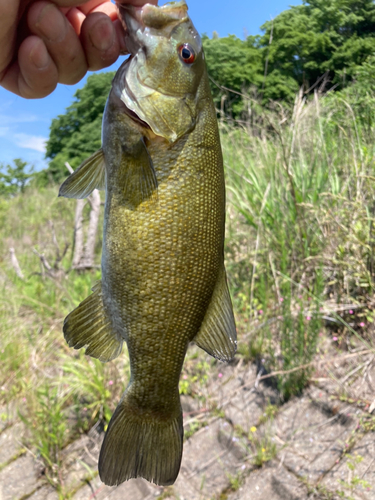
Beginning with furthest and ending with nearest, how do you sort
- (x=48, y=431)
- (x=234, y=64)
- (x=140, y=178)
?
1. (x=234, y=64)
2. (x=48, y=431)
3. (x=140, y=178)

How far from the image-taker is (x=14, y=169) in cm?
2105

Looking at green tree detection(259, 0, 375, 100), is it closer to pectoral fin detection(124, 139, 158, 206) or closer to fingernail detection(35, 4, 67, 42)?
fingernail detection(35, 4, 67, 42)

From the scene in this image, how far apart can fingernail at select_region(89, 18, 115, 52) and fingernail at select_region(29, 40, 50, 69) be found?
0.22 metres

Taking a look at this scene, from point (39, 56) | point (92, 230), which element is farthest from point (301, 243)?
point (92, 230)

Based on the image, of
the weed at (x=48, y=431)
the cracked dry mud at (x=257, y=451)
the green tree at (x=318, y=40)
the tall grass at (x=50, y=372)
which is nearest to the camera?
the cracked dry mud at (x=257, y=451)

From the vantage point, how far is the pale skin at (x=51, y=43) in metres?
1.50

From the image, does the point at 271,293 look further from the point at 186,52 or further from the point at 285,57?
the point at 285,57

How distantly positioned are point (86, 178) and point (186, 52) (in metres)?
0.54

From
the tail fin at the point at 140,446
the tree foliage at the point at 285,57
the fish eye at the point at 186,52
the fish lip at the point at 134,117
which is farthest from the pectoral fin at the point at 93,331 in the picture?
the tree foliage at the point at 285,57

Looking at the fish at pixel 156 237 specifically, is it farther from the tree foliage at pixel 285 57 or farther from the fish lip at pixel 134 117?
the tree foliage at pixel 285 57

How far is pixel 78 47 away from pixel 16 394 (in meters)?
3.13

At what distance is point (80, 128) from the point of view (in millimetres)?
26016

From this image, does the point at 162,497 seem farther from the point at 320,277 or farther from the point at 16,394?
the point at 320,277

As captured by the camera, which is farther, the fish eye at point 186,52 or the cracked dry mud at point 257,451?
the cracked dry mud at point 257,451
